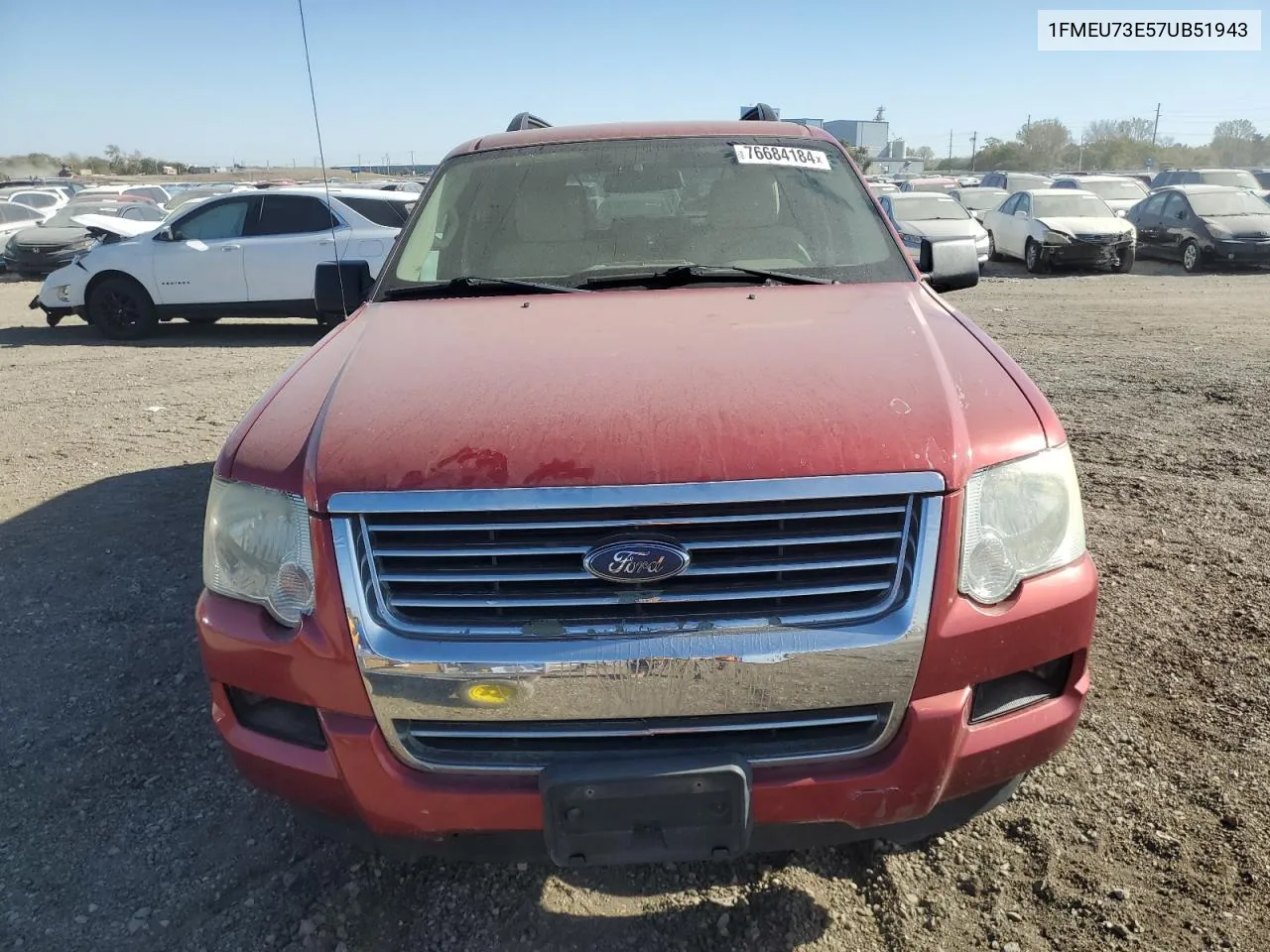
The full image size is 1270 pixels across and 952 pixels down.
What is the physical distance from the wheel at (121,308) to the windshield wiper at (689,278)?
985 cm

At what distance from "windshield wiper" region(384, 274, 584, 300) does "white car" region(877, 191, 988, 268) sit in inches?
548

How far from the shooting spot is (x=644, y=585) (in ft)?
6.16

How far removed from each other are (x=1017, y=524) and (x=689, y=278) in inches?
59.1

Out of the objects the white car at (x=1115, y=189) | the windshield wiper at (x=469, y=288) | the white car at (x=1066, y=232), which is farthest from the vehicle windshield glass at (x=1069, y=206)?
the windshield wiper at (x=469, y=288)

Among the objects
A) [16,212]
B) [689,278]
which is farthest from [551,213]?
[16,212]

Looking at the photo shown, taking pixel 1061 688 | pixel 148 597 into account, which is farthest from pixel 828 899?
pixel 148 597

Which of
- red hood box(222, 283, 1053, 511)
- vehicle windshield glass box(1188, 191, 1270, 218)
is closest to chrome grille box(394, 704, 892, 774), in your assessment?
red hood box(222, 283, 1053, 511)

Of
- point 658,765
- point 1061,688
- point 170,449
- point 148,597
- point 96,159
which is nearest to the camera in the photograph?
point 658,765

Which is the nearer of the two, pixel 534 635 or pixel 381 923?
pixel 534 635

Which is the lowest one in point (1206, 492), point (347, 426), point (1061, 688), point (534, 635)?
point (1206, 492)

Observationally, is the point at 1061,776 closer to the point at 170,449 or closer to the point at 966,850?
the point at 966,850

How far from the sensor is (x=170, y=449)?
6.56 m

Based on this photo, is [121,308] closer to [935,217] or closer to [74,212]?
[74,212]

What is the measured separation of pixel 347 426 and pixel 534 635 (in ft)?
2.16
